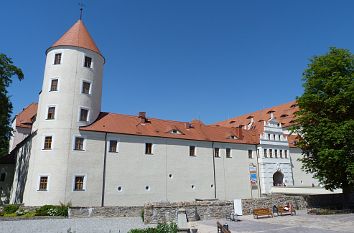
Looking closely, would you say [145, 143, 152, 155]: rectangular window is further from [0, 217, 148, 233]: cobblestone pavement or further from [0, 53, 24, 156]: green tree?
[0, 53, 24, 156]: green tree

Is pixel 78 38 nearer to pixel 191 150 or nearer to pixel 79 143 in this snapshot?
pixel 79 143

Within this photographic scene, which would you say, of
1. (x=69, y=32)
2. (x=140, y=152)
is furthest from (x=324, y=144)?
(x=69, y=32)

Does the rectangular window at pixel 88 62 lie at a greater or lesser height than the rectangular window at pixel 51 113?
greater

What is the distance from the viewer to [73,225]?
20234 millimetres

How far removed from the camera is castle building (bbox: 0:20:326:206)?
2864cm

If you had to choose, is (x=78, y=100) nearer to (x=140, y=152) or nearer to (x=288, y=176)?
(x=140, y=152)

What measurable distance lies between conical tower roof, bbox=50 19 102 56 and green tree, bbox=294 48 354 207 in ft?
74.9

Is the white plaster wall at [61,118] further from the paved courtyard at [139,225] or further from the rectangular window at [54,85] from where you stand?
the paved courtyard at [139,225]

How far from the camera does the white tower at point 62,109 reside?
2781 cm

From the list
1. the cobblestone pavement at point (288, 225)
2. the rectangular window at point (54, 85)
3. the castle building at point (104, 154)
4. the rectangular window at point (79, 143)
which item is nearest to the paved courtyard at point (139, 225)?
the cobblestone pavement at point (288, 225)

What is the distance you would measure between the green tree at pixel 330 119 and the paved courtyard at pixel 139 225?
188 inches

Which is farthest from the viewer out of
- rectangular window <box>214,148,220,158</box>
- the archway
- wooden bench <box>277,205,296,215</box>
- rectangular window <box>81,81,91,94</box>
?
the archway

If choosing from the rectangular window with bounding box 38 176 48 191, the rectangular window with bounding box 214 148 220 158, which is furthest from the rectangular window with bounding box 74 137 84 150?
the rectangular window with bounding box 214 148 220 158

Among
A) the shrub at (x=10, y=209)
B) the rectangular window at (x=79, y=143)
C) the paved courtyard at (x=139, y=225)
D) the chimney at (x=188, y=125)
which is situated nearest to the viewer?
the paved courtyard at (x=139, y=225)
